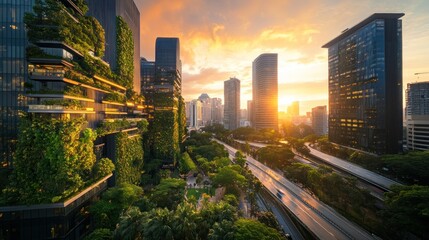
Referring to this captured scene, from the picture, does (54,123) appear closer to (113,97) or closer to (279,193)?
(113,97)

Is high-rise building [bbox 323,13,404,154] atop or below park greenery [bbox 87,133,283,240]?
atop

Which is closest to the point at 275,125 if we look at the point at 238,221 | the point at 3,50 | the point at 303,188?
the point at 303,188

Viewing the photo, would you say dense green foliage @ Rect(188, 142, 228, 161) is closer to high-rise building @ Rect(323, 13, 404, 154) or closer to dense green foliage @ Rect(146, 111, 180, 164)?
dense green foliage @ Rect(146, 111, 180, 164)

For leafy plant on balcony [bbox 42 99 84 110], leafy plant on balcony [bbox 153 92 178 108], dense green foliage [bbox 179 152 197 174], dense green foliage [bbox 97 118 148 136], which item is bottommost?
dense green foliage [bbox 179 152 197 174]

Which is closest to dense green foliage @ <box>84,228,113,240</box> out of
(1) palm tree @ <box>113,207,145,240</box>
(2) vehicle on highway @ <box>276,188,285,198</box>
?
(1) palm tree @ <box>113,207,145,240</box>

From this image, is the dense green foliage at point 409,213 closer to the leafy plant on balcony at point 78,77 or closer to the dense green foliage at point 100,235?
the dense green foliage at point 100,235

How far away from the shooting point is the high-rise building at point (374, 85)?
256 feet

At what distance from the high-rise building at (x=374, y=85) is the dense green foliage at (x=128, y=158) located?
94733mm

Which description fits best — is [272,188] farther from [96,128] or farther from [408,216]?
[96,128]

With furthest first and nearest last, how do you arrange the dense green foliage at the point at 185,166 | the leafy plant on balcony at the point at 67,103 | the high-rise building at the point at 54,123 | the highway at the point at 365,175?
the dense green foliage at the point at 185,166
the highway at the point at 365,175
the leafy plant on balcony at the point at 67,103
the high-rise building at the point at 54,123

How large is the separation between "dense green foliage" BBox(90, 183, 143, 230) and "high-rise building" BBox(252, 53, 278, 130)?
166792mm

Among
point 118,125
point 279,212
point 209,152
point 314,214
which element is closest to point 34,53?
point 118,125

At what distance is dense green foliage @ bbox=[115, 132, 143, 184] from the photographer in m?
44.2

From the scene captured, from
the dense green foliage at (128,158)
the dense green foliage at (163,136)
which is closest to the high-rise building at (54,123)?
the dense green foliage at (128,158)
